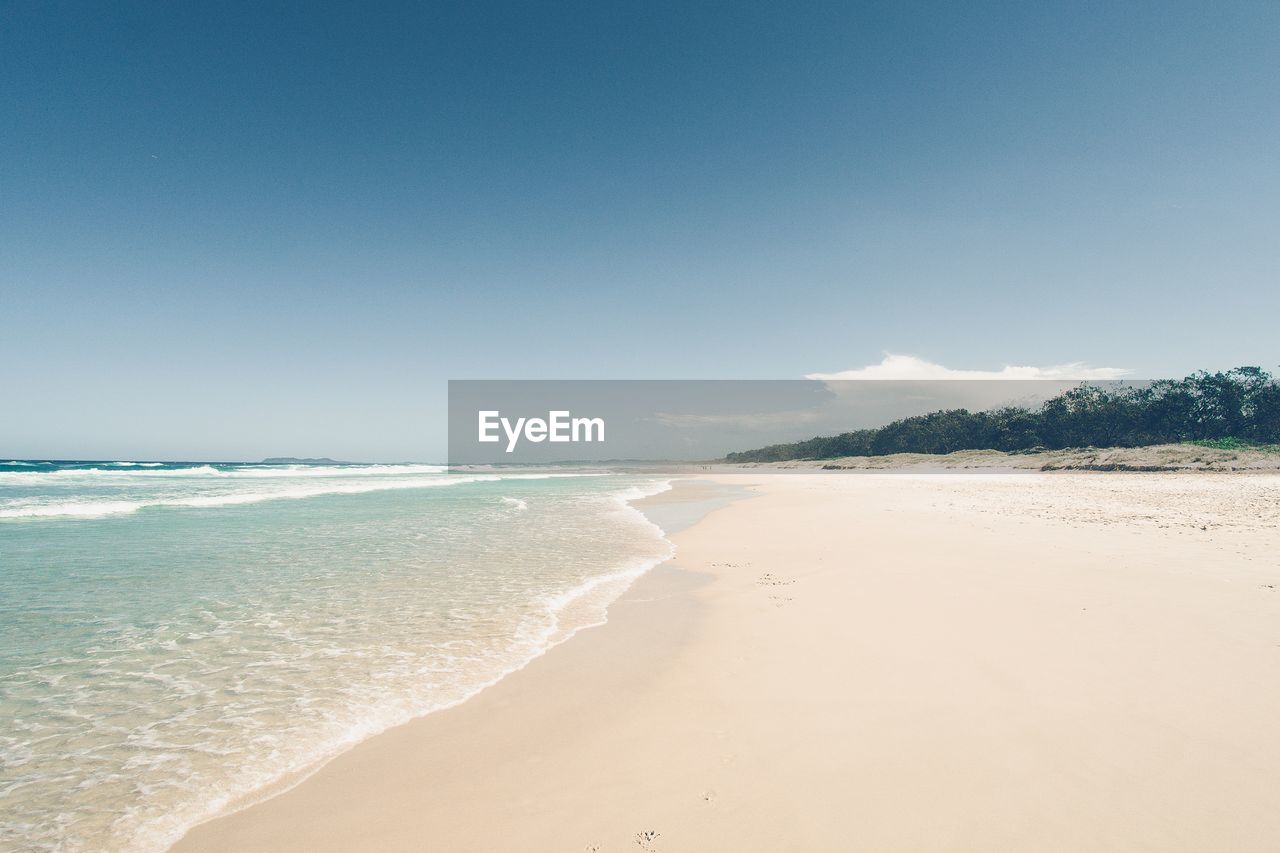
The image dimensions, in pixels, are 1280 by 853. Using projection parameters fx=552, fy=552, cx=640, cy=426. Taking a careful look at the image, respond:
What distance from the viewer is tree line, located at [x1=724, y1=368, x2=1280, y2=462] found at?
196 feet

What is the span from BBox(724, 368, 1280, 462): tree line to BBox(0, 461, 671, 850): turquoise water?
70.3 m

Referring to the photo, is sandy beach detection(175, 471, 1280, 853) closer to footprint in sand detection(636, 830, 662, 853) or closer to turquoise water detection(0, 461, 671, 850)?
footprint in sand detection(636, 830, 662, 853)

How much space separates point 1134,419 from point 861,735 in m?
85.0

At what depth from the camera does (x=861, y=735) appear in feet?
13.2

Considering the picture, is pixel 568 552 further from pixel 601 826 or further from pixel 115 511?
pixel 115 511

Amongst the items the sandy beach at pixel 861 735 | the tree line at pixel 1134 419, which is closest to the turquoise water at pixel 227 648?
the sandy beach at pixel 861 735

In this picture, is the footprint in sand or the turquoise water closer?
the footprint in sand

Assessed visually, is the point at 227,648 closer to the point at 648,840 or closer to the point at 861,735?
the point at 648,840

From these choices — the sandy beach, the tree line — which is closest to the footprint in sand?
the sandy beach

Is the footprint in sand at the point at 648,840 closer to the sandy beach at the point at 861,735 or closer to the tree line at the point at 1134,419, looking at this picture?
the sandy beach at the point at 861,735

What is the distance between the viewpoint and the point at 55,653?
596cm

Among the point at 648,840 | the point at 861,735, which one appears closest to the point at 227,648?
the point at 648,840

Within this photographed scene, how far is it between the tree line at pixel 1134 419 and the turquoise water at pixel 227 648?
70.3 meters

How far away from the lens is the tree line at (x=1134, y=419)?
5989 cm
